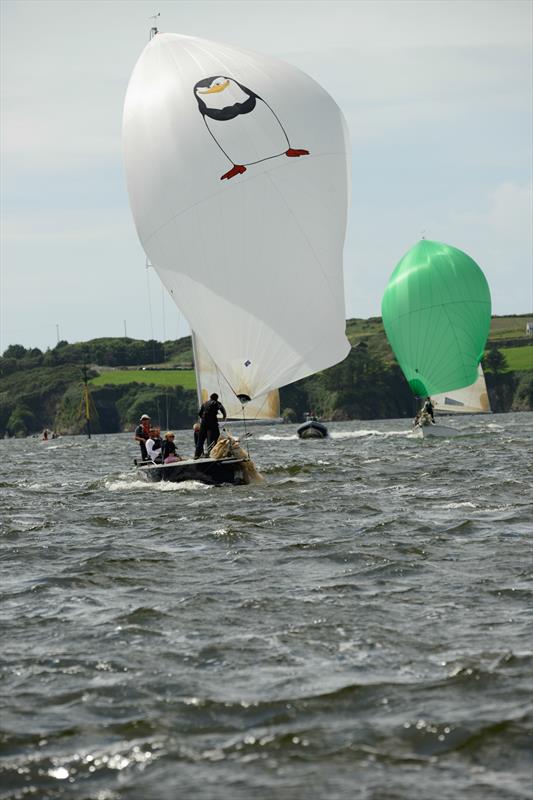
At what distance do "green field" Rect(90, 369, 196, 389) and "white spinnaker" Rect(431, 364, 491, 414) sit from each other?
95.0m

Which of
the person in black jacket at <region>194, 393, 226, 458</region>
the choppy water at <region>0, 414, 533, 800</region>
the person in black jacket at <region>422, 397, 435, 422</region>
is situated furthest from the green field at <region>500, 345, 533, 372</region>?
the choppy water at <region>0, 414, 533, 800</region>

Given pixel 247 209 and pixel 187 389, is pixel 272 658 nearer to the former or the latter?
pixel 247 209

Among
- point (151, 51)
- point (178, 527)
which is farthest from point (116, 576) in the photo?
point (151, 51)

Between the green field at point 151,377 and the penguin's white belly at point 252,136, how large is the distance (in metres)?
132

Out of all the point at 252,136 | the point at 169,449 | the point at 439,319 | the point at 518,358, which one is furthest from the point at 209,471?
the point at 518,358

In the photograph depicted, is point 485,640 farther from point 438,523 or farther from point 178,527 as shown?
point 178,527

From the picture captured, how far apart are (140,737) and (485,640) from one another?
123 inches

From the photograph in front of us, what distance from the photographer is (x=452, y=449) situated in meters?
40.2

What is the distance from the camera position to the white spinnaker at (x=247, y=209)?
2561 centimetres

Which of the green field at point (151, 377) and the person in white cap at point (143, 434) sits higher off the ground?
the green field at point (151, 377)

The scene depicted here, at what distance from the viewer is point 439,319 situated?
57.2 metres

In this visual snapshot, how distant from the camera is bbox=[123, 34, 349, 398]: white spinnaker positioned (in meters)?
25.6

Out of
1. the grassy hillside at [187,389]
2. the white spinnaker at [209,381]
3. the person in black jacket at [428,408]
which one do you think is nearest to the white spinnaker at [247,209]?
the white spinnaker at [209,381]

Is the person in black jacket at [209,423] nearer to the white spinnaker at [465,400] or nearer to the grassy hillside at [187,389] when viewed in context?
the white spinnaker at [465,400]
